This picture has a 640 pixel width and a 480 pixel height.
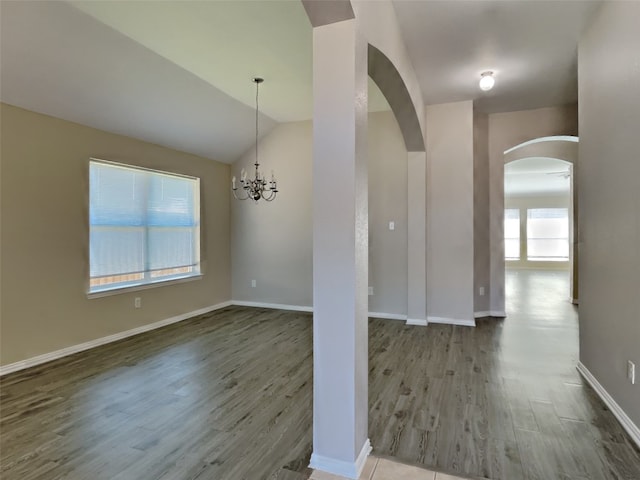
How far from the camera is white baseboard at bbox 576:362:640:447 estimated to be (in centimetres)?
202

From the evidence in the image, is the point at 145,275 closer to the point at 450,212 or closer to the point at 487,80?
the point at 450,212

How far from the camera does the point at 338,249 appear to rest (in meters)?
1.76

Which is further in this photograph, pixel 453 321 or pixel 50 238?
pixel 453 321

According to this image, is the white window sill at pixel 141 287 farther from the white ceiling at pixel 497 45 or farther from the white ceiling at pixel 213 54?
the white ceiling at pixel 497 45

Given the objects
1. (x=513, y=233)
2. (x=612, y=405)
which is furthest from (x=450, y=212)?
(x=513, y=233)

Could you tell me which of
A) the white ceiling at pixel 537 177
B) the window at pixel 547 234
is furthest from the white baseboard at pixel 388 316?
the window at pixel 547 234

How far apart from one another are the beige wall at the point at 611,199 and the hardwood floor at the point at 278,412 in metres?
0.38

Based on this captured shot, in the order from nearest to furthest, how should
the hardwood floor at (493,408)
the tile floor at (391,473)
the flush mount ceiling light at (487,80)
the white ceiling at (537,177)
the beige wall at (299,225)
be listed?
the tile floor at (391,473)
the hardwood floor at (493,408)
the flush mount ceiling light at (487,80)
the beige wall at (299,225)
the white ceiling at (537,177)

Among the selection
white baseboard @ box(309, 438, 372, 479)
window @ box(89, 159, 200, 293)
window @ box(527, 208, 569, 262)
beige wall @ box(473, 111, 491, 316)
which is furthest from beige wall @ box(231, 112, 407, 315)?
window @ box(527, 208, 569, 262)

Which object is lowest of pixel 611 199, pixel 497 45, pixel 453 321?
pixel 453 321

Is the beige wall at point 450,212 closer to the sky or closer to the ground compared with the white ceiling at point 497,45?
closer to the ground

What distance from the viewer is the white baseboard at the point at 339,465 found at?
1.72m

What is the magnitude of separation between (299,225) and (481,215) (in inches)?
109

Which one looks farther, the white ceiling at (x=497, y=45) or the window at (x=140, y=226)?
the window at (x=140, y=226)
